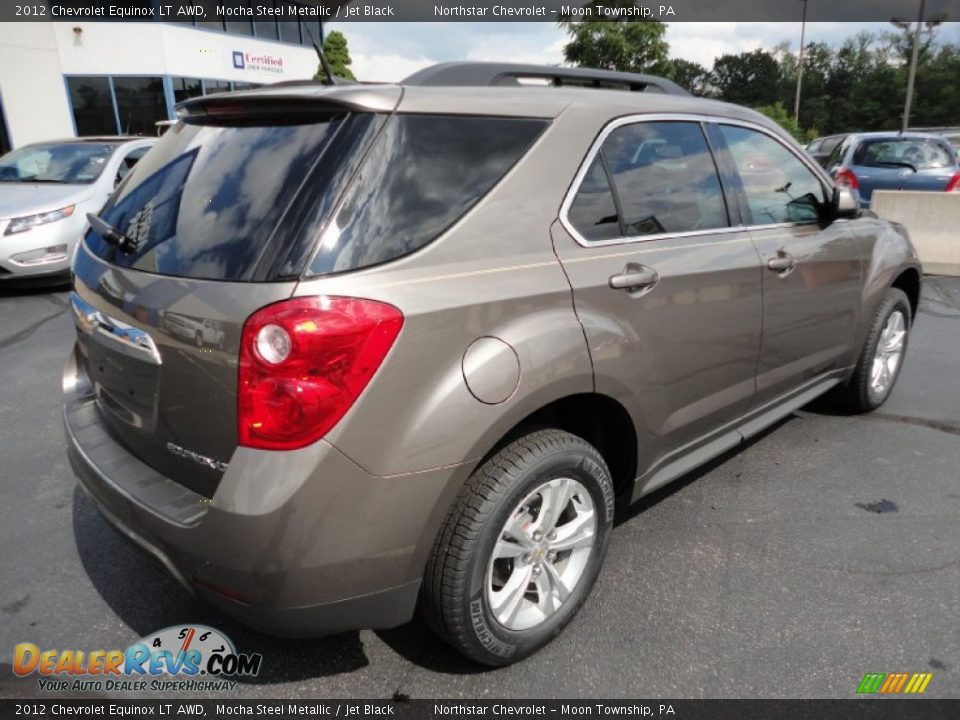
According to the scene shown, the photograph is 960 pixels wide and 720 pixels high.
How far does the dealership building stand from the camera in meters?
17.9

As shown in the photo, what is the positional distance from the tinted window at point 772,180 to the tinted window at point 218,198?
1913 millimetres

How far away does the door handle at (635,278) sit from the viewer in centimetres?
223

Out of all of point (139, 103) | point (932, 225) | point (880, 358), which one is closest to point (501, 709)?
point (880, 358)

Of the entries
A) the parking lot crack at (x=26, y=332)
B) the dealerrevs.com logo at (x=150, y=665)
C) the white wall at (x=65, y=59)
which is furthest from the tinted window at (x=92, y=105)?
the dealerrevs.com logo at (x=150, y=665)

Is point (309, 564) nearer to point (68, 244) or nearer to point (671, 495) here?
Result: point (671, 495)

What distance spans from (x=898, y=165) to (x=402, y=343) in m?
10.5

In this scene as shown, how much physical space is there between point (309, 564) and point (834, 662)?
1.69 metres

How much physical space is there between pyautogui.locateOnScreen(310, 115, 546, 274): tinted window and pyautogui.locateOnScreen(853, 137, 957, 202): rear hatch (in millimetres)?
9204

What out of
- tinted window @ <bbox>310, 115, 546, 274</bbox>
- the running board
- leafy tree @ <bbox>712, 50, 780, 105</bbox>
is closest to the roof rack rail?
tinted window @ <bbox>310, 115, 546, 274</bbox>

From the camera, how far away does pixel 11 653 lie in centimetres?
225

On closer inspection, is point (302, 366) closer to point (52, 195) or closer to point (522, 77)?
point (522, 77)

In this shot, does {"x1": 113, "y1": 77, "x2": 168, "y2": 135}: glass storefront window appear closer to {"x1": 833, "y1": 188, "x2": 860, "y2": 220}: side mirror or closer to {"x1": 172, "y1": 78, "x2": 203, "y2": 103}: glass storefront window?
{"x1": 172, "y1": 78, "x2": 203, "y2": 103}: glass storefront window

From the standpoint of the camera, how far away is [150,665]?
2.22 metres

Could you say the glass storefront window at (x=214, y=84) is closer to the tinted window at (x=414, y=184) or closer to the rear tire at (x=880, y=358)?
the rear tire at (x=880, y=358)
